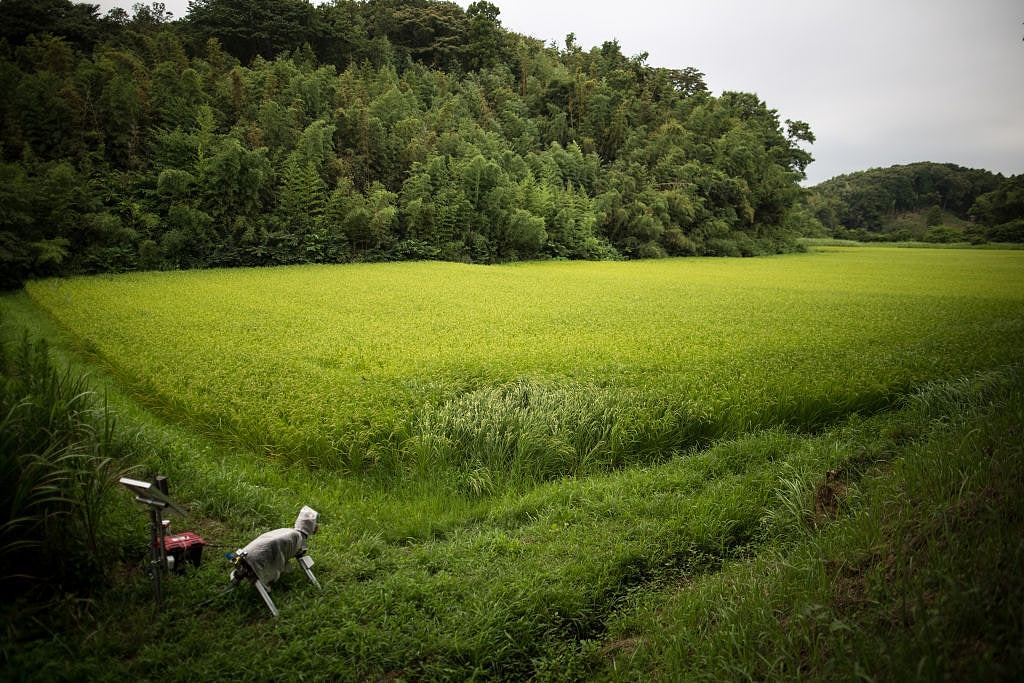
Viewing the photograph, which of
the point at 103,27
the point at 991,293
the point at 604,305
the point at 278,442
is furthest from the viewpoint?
the point at 103,27

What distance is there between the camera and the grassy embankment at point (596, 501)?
7.95 ft

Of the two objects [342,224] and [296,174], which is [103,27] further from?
[342,224]

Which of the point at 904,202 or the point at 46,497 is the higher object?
the point at 904,202

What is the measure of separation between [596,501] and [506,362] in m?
3.90

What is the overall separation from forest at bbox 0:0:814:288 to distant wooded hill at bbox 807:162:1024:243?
13.9 m

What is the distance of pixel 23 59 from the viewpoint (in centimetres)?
2370

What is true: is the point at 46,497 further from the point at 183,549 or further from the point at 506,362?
the point at 506,362

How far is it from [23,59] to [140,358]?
26.7 m

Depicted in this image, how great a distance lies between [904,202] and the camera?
62656 mm

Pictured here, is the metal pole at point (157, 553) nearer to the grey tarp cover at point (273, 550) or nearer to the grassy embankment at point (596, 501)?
the grassy embankment at point (596, 501)

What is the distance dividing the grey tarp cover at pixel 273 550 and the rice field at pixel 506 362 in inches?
79.2

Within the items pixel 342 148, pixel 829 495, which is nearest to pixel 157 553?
pixel 829 495

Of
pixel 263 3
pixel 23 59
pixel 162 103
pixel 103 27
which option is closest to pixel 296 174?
pixel 162 103

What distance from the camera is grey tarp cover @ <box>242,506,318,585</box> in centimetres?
286
